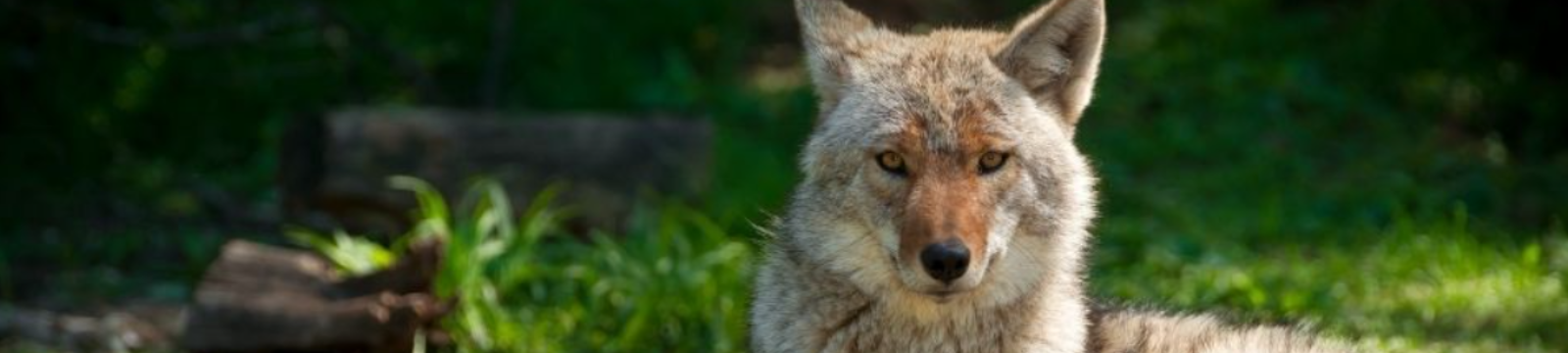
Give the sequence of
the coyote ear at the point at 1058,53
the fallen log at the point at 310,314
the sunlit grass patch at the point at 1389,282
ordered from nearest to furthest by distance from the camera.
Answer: the coyote ear at the point at 1058,53
the fallen log at the point at 310,314
the sunlit grass patch at the point at 1389,282

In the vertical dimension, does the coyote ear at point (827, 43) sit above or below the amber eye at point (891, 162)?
above

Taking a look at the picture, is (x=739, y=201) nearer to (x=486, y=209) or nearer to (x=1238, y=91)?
(x=486, y=209)

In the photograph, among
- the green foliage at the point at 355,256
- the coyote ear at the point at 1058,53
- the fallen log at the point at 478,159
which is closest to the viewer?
the coyote ear at the point at 1058,53

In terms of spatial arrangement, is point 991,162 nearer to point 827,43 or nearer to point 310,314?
point 827,43

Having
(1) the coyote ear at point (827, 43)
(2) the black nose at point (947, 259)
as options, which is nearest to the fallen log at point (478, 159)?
(1) the coyote ear at point (827, 43)

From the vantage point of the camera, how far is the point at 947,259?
4.53 metres

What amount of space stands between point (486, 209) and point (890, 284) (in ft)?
12.0

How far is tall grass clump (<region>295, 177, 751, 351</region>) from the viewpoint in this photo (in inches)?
290

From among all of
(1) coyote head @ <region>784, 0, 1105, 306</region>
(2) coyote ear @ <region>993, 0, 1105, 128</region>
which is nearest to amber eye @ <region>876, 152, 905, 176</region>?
(1) coyote head @ <region>784, 0, 1105, 306</region>

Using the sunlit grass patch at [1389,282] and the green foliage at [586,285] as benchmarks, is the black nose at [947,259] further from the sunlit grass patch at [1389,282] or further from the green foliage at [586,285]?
the green foliage at [586,285]

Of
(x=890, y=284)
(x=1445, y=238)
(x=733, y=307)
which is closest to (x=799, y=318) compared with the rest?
(x=890, y=284)

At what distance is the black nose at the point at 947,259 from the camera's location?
4.52m

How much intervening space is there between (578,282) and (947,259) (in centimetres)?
364

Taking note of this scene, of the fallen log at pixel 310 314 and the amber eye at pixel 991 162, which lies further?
the fallen log at pixel 310 314
